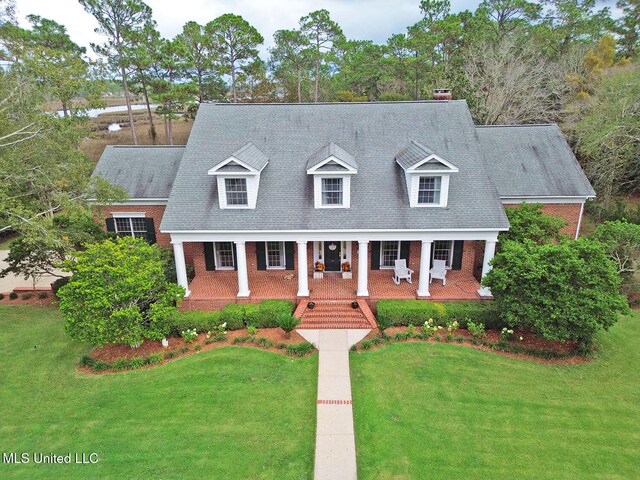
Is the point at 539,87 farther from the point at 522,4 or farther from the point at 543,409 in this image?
the point at 543,409

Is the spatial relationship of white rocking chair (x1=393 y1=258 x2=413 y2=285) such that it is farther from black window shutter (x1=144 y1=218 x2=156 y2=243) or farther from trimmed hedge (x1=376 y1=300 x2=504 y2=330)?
black window shutter (x1=144 y1=218 x2=156 y2=243)

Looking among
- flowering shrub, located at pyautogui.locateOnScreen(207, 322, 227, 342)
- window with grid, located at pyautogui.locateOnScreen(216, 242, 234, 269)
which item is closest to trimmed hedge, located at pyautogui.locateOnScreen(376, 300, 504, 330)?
flowering shrub, located at pyautogui.locateOnScreen(207, 322, 227, 342)

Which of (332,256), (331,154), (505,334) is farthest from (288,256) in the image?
(505,334)

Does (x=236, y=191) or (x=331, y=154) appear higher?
(x=331, y=154)

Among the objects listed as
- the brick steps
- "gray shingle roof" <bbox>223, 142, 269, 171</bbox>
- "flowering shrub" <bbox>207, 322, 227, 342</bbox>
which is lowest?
"flowering shrub" <bbox>207, 322, 227, 342</bbox>

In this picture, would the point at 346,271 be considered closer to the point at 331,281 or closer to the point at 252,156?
the point at 331,281

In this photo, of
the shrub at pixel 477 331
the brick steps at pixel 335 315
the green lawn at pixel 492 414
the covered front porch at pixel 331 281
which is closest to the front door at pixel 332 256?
the covered front porch at pixel 331 281

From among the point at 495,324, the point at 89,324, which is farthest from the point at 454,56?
the point at 89,324
